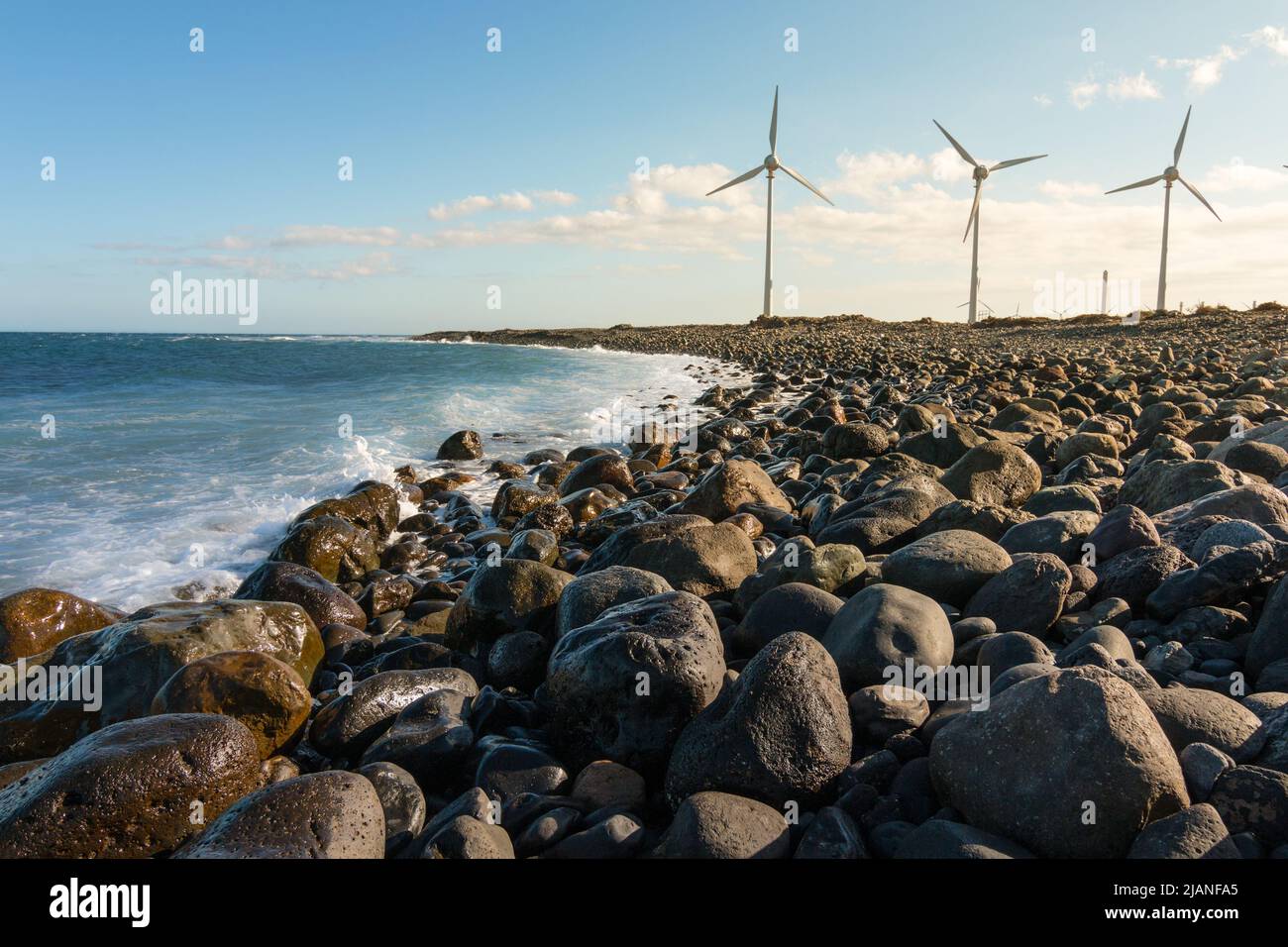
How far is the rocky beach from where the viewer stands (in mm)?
2701

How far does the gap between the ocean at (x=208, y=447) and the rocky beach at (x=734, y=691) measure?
1.74m

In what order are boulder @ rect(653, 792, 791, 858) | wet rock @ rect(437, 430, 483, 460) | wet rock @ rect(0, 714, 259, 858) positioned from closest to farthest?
boulder @ rect(653, 792, 791, 858)
wet rock @ rect(0, 714, 259, 858)
wet rock @ rect(437, 430, 483, 460)

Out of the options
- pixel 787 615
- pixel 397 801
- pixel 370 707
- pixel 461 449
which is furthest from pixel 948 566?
pixel 461 449

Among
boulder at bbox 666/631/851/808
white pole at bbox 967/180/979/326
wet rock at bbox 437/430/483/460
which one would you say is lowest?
boulder at bbox 666/631/851/808

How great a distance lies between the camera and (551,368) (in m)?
39.2

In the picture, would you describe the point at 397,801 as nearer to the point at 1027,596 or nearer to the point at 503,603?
the point at 503,603

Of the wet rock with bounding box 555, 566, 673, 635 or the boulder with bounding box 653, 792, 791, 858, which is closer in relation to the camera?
the boulder with bounding box 653, 792, 791, 858

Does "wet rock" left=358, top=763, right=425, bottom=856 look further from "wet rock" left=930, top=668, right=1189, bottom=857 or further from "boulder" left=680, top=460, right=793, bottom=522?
"boulder" left=680, top=460, right=793, bottom=522

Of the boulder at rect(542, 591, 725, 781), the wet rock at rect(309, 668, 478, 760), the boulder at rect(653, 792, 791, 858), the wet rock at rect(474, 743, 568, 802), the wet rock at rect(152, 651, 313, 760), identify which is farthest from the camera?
the wet rock at rect(309, 668, 478, 760)

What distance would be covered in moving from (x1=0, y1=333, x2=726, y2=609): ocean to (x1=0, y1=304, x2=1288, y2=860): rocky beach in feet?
5.70

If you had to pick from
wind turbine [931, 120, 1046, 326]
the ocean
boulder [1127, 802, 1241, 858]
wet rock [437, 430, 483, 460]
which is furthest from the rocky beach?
wind turbine [931, 120, 1046, 326]

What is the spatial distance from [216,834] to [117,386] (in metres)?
31.4
